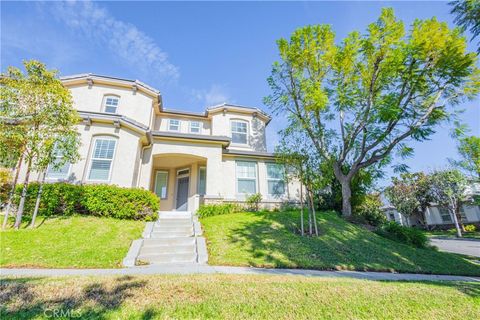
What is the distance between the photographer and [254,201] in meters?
13.7

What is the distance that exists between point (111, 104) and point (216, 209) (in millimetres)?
10264

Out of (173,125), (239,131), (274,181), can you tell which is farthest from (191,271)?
(173,125)

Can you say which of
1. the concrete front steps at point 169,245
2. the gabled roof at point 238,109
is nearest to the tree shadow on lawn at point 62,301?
the concrete front steps at point 169,245

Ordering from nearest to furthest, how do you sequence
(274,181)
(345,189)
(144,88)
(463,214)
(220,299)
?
1. (220,299)
2. (345,189)
3. (274,181)
4. (144,88)
5. (463,214)

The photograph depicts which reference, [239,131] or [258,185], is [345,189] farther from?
[239,131]

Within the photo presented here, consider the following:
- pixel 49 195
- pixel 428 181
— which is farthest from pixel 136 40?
pixel 428 181

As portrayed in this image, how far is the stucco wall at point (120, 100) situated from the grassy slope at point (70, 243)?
8099mm

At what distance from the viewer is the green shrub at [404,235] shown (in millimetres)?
10719

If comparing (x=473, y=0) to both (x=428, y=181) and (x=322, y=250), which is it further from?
(x=428, y=181)

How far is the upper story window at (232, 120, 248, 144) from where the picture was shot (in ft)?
57.5

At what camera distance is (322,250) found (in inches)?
311

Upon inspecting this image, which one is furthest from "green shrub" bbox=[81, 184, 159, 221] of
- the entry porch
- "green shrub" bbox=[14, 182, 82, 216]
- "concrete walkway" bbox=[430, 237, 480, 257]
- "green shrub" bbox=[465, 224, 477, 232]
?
"green shrub" bbox=[465, 224, 477, 232]

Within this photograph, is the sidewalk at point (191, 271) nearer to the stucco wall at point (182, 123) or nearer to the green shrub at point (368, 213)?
the green shrub at point (368, 213)

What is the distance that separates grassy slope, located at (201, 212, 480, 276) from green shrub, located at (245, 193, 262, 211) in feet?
9.52
